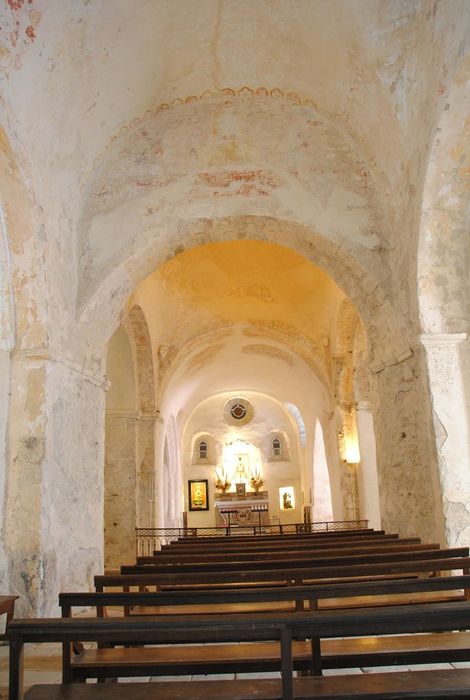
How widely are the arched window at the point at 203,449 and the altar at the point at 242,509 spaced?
1.91 m

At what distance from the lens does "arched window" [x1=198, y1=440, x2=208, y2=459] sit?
88.6 ft

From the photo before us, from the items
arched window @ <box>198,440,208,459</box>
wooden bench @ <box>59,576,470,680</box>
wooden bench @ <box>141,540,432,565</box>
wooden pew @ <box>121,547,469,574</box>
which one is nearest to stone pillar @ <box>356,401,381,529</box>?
wooden bench @ <box>141,540,432,565</box>

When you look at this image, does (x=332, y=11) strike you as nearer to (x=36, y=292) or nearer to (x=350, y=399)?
(x=36, y=292)

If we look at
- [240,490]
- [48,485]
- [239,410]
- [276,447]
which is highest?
[239,410]

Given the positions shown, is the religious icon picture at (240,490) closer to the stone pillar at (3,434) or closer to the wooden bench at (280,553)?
the wooden bench at (280,553)

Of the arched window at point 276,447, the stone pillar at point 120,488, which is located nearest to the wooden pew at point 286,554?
the stone pillar at point 120,488

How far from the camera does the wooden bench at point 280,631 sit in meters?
2.55

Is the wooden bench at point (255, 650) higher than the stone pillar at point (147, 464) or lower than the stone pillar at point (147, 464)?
lower

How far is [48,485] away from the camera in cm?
678

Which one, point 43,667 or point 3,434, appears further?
point 3,434

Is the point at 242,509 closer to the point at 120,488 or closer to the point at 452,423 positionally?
the point at 120,488

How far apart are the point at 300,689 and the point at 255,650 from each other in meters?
0.80

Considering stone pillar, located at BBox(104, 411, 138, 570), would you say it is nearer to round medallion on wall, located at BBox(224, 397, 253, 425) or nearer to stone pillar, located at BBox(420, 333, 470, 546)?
stone pillar, located at BBox(420, 333, 470, 546)

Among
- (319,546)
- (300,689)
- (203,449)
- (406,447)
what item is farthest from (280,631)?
(203,449)
